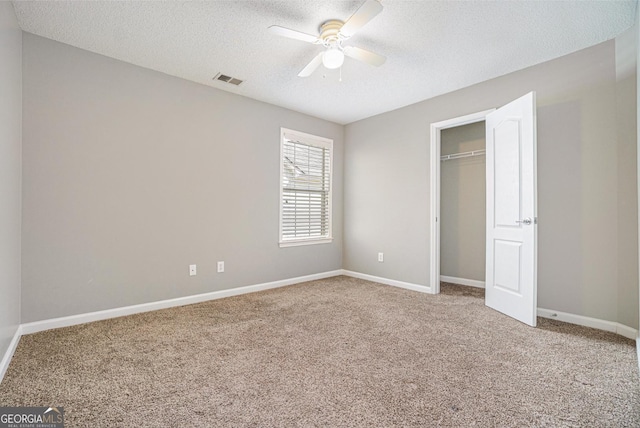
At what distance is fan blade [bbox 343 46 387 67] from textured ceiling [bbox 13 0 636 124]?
0.18 m

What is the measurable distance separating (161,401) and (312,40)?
256 cm

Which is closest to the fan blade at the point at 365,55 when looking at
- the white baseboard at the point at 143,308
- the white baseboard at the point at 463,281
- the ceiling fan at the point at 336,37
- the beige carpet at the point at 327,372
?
the ceiling fan at the point at 336,37

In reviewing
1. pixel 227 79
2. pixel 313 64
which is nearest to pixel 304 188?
pixel 227 79

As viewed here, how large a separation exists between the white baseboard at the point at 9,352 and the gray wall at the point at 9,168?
50 mm

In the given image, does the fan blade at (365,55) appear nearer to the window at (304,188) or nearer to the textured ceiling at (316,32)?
the textured ceiling at (316,32)

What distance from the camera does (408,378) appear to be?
1.83 meters

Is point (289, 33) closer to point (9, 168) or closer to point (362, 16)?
point (362, 16)

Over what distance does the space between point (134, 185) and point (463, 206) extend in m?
4.28

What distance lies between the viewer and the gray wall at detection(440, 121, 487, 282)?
4.38 meters

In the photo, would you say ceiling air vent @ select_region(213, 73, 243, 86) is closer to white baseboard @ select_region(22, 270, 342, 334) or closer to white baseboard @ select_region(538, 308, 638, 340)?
white baseboard @ select_region(22, 270, 342, 334)

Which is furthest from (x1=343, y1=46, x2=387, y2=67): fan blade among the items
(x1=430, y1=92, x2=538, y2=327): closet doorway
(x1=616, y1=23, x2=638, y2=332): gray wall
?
(x1=616, y1=23, x2=638, y2=332): gray wall

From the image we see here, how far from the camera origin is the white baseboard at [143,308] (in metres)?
2.54

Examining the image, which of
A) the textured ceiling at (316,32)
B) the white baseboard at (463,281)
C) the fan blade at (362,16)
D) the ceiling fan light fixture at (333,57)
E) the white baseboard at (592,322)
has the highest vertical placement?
the textured ceiling at (316,32)

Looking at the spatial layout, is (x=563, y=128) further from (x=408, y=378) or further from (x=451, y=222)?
(x=408, y=378)
